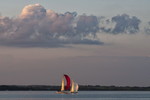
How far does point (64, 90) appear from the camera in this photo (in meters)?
174

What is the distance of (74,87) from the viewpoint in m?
170

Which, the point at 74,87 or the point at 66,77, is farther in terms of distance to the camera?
the point at 74,87

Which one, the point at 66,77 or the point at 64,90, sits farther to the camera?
the point at 64,90

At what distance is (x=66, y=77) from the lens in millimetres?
159500

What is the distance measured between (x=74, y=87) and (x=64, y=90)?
522 cm

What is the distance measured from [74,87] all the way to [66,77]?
11.2 meters

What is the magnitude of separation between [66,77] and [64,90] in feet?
49.1
